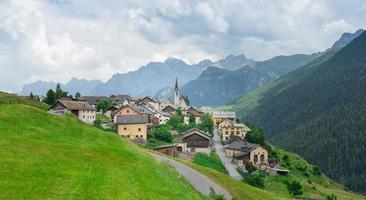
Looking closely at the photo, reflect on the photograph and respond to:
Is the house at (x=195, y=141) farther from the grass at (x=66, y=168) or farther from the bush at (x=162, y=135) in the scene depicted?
the grass at (x=66, y=168)

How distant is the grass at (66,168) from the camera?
3522cm

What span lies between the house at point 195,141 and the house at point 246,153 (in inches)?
446

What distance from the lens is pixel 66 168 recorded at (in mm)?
41156

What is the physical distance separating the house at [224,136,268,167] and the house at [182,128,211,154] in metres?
11.3

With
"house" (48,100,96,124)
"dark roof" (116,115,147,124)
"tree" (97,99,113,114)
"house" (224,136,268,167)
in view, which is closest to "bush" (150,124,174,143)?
"dark roof" (116,115,147,124)

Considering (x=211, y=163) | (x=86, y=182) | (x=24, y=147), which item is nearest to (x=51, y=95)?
(x=211, y=163)

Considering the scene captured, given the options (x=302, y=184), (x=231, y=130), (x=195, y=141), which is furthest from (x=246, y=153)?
(x=231, y=130)

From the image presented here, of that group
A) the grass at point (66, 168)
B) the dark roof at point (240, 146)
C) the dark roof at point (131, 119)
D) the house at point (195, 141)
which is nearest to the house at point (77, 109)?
the dark roof at point (131, 119)

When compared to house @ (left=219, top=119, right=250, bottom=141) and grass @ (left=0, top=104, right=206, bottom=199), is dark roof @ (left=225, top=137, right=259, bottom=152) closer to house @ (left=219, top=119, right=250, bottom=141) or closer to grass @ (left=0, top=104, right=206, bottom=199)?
house @ (left=219, top=119, right=250, bottom=141)

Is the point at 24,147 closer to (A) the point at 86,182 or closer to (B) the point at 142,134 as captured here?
(A) the point at 86,182

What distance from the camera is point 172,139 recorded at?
140 meters

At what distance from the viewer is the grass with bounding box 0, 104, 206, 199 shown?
35219 mm

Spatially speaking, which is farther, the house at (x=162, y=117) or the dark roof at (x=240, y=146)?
the house at (x=162, y=117)

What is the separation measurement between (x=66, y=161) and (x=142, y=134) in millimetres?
84779
